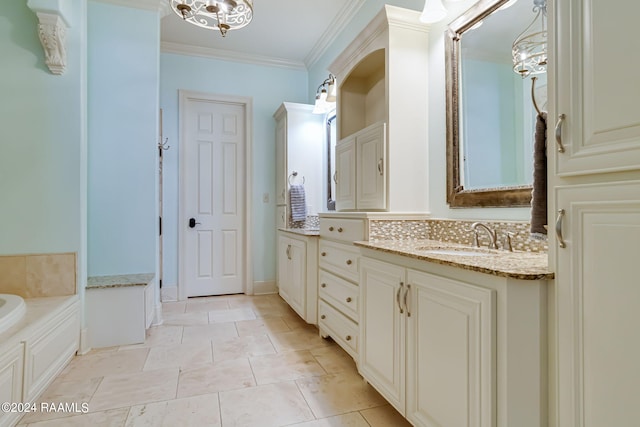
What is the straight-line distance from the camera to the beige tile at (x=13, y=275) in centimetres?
229

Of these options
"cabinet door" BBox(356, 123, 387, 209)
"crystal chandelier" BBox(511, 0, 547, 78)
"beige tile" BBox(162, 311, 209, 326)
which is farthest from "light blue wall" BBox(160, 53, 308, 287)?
"crystal chandelier" BBox(511, 0, 547, 78)

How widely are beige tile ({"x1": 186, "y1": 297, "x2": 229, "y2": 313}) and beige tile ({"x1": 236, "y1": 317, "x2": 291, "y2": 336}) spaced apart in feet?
1.94

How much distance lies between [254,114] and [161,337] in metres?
2.75

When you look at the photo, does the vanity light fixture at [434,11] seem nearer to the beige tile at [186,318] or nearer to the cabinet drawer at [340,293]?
the cabinet drawer at [340,293]

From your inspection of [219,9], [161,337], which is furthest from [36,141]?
[161,337]

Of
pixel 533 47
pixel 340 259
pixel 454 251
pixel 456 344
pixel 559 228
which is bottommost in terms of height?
pixel 456 344

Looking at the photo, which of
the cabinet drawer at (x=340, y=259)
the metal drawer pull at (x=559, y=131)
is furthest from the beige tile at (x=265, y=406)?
the metal drawer pull at (x=559, y=131)

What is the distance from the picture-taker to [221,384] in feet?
6.54

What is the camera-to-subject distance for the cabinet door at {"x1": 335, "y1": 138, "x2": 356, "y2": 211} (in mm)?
2602

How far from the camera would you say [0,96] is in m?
2.29

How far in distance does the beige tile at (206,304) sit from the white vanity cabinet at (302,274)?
0.82 m

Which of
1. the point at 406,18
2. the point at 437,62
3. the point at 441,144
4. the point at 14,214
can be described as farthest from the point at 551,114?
the point at 14,214

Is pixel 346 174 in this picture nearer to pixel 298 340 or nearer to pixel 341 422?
pixel 298 340

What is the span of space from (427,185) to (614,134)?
1393 millimetres
